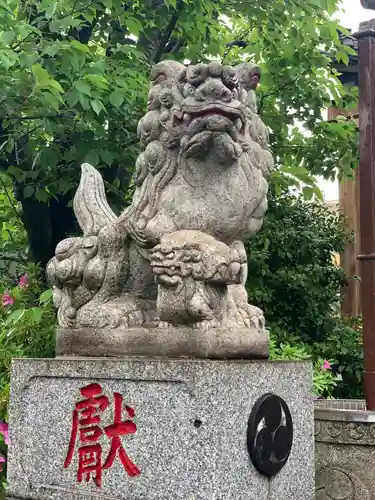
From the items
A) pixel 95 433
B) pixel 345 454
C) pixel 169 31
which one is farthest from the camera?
pixel 169 31

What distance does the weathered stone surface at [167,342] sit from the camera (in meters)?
2.90

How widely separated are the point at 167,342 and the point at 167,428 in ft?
1.23

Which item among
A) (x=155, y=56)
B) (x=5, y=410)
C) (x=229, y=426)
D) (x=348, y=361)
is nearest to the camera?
(x=229, y=426)

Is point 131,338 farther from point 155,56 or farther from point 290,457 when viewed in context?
point 155,56

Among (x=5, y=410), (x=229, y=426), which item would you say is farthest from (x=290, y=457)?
(x=5, y=410)

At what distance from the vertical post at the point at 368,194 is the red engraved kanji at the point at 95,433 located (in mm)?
1875

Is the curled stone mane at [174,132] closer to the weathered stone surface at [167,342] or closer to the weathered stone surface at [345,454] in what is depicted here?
the weathered stone surface at [167,342]

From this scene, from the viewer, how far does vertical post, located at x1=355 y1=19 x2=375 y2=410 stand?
4273mm

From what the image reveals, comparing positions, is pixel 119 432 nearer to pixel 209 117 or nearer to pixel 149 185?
pixel 149 185

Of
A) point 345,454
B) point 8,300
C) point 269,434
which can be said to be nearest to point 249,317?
point 269,434

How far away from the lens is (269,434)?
2.92 meters

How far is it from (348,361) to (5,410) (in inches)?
142

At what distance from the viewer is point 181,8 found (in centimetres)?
577

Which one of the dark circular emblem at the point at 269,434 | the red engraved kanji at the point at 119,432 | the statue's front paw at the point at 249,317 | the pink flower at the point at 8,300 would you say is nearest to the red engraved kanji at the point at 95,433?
the red engraved kanji at the point at 119,432
